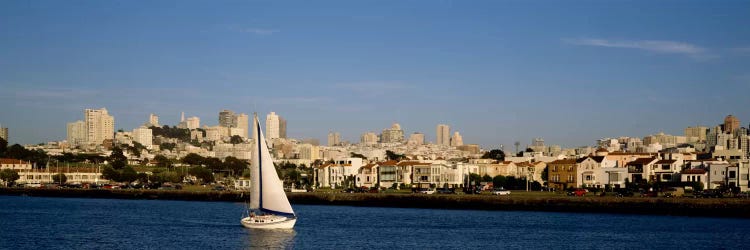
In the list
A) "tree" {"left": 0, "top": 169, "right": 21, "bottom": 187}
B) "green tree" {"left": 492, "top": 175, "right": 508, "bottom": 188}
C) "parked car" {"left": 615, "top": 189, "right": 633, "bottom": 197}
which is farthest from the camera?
"tree" {"left": 0, "top": 169, "right": 21, "bottom": 187}

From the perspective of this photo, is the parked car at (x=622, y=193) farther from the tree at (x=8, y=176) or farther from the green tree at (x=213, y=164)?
the green tree at (x=213, y=164)

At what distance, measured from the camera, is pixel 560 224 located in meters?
63.8

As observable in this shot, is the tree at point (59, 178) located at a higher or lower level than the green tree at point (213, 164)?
lower

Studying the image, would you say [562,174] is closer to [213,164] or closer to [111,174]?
[111,174]

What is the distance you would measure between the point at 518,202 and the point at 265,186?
31.0m

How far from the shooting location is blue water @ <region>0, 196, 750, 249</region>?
49.9 metres

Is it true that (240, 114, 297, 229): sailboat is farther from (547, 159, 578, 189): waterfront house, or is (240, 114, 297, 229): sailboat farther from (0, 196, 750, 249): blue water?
(547, 159, 578, 189): waterfront house

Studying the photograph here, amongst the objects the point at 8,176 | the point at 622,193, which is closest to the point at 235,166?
the point at 8,176

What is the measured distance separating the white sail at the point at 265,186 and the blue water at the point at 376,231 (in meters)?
1.39

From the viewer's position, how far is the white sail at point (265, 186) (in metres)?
55.9

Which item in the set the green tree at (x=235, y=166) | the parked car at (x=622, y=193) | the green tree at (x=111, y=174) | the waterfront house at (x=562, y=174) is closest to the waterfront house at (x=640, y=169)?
the waterfront house at (x=562, y=174)

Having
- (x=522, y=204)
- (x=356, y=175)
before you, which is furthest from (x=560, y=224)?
(x=356, y=175)

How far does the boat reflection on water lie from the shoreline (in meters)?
28.2

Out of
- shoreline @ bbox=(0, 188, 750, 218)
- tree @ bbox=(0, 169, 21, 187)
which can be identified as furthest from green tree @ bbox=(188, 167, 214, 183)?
shoreline @ bbox=(0, 188, 750, 218)
